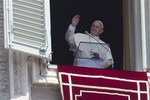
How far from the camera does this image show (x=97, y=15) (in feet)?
36.9

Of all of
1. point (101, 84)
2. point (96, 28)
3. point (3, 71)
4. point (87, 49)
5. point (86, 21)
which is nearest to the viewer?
point (3, 71)

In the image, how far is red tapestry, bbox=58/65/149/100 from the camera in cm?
946

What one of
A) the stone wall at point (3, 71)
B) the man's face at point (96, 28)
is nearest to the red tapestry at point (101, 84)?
the stone wall at point (3, 71)

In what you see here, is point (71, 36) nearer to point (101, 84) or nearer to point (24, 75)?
point (101, 84)

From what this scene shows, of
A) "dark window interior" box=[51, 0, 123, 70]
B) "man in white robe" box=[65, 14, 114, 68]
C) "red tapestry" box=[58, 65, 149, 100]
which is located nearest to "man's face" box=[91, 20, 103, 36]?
"man in white robe" box=[65, 14, 114, 68]

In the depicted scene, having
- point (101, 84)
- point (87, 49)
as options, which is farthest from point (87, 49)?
point (101, 84)

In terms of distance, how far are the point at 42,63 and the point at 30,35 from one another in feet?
1.05

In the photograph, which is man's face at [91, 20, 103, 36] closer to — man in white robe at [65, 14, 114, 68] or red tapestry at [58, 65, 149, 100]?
man in white robe at [65, 14, 114, 68]

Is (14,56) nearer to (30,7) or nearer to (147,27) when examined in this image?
(30,7)

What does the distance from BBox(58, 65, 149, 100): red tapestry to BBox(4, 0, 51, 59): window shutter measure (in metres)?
0.33

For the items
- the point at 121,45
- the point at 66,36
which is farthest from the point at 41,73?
the point at 121,45

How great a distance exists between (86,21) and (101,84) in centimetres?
169

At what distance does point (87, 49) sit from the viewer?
397 inches

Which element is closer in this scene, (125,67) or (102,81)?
(102,81)
